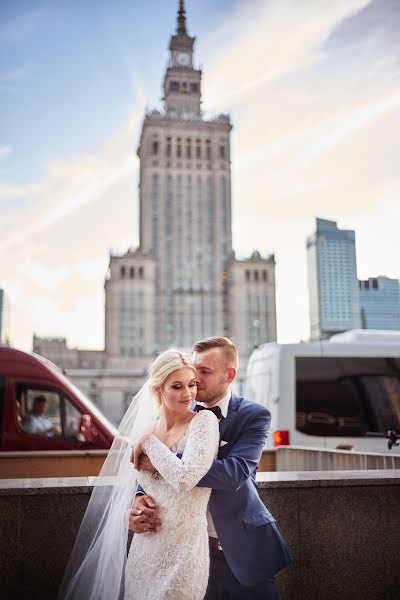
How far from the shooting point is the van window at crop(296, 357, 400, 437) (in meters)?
10.1

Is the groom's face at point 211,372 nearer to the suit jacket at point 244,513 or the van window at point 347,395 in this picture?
the suit jacket at point 244,513

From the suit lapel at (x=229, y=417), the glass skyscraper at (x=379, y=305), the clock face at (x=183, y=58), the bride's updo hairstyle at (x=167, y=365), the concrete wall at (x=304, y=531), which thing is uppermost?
the clock face at (x=183, y=58)

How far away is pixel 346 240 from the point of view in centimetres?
14875

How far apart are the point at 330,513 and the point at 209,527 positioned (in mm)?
1517

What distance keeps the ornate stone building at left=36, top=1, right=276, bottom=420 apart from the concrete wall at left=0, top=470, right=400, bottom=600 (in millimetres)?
85681

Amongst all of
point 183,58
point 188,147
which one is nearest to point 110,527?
point 188,147

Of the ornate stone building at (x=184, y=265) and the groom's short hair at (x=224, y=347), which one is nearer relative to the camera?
the groom's short hair at (x=224, y=347)

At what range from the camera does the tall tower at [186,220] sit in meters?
94.4

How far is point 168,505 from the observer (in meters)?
2.60

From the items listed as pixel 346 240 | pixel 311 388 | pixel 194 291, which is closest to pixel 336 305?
pixel 346 240

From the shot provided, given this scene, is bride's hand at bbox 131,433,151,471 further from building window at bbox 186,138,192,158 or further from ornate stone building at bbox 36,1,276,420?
building window at bbox 186,138,192,158

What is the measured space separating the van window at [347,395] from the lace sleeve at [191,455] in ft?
25.8

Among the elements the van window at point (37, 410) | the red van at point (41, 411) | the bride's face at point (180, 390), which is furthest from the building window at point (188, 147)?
the bride's face at point (180, 390)

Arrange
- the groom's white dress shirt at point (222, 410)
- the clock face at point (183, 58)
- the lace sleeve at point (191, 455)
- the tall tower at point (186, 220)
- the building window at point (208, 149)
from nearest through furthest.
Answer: the lace sleeve at point (191, 455) → the groom's white dress shirt at point (222, 410) → the tall tower at point (186, 220) → the building window at point (208, 149) → the clock face at point (183, 58)
